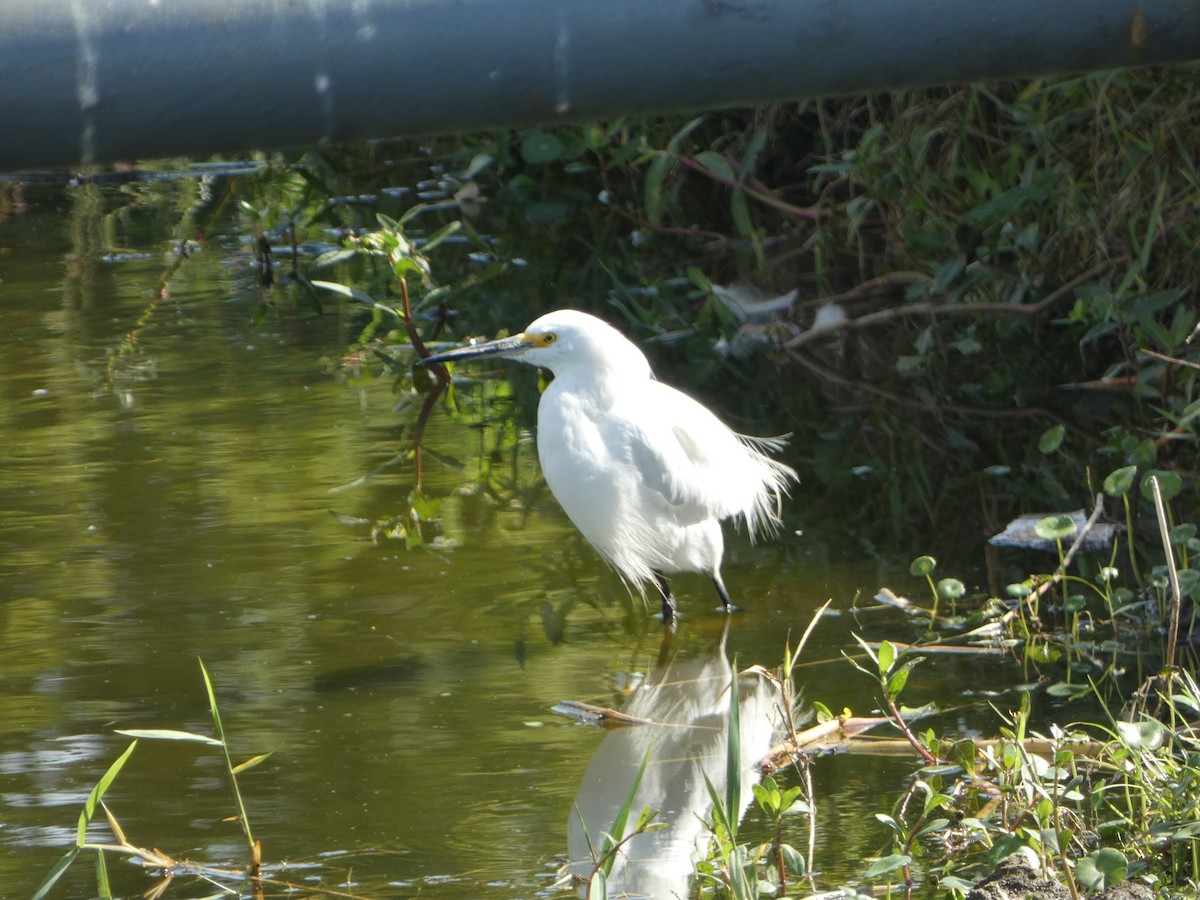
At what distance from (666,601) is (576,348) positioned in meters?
0.63

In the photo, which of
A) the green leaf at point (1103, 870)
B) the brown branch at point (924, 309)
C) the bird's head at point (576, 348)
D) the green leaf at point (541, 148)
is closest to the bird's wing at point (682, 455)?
the bird's head at point (576, 348)

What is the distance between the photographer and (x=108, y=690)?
3119mm

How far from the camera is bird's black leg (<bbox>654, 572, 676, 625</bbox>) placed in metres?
3.57

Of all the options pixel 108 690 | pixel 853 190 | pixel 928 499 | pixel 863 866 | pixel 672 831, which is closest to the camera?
pixel 863 866

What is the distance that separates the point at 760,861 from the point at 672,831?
0.22 meters

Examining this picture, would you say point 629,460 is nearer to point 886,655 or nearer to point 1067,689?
point 1067,689

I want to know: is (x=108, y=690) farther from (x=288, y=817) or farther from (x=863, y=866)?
(x=863, y=866)

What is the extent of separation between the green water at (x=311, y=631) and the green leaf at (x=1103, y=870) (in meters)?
0.48

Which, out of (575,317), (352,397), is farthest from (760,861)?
(352,397)

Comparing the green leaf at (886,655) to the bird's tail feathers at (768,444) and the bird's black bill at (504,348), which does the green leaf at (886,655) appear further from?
the bird's tail feathers at (768,444)

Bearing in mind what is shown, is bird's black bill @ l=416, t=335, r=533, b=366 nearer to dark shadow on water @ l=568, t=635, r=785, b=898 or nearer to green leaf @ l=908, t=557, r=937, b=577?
dark shadow on water @ l=568, t=635, r=785, b=898

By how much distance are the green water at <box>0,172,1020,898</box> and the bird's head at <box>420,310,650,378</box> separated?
1.66 ft

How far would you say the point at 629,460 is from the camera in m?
3.61

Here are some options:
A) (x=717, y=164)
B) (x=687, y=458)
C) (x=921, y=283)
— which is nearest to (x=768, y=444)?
(x=687, y=458)
